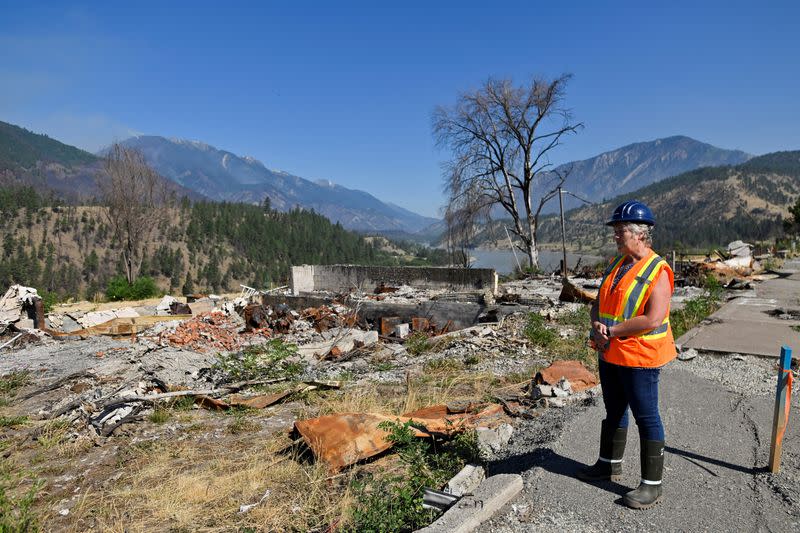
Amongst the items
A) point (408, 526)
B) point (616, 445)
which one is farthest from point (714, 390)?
point (408, 526)

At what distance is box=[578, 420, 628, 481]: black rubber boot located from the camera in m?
3.37

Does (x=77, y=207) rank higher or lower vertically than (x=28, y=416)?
higher

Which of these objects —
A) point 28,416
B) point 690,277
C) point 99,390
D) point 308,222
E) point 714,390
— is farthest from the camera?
point 308,222

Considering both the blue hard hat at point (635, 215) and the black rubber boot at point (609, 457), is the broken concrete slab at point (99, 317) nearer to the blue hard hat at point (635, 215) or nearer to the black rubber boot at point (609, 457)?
the black rubber boot at point (609, 457)

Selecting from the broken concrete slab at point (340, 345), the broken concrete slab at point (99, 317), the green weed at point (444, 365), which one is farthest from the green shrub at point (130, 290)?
the green weed at point (444, 365)

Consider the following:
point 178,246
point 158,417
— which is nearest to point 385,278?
point 158,417

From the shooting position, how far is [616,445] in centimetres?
337

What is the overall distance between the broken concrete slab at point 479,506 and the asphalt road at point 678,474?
6 centimetres

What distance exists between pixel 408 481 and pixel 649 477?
63.8 inches

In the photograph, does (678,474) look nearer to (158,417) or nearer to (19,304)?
(158,417)

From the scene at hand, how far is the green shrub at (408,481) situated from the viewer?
3.17 metres

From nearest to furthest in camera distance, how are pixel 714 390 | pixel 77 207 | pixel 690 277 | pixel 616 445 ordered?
1. pixel 616 445
2. pixel 714 390
3. pixel 690 277
4. pixel 77 207

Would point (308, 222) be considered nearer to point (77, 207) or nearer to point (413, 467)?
A: point (77, 207)

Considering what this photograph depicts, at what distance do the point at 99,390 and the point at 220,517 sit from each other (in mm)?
4857
